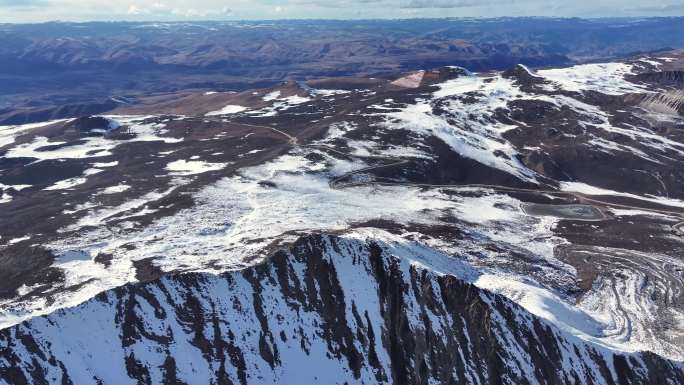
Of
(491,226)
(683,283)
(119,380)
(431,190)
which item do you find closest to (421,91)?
(431,190)

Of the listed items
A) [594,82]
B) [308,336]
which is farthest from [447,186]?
[594,82]

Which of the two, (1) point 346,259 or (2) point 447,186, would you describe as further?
(2) point 447,186

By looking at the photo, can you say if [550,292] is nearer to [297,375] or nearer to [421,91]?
[297,375]

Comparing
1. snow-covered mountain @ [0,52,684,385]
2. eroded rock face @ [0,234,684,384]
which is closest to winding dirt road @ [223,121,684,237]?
snow-covered mountain @ [0,52,684,385]

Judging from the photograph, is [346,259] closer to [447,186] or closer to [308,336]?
[308,336]

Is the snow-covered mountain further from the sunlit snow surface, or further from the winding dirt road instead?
the sunlit snow surface
